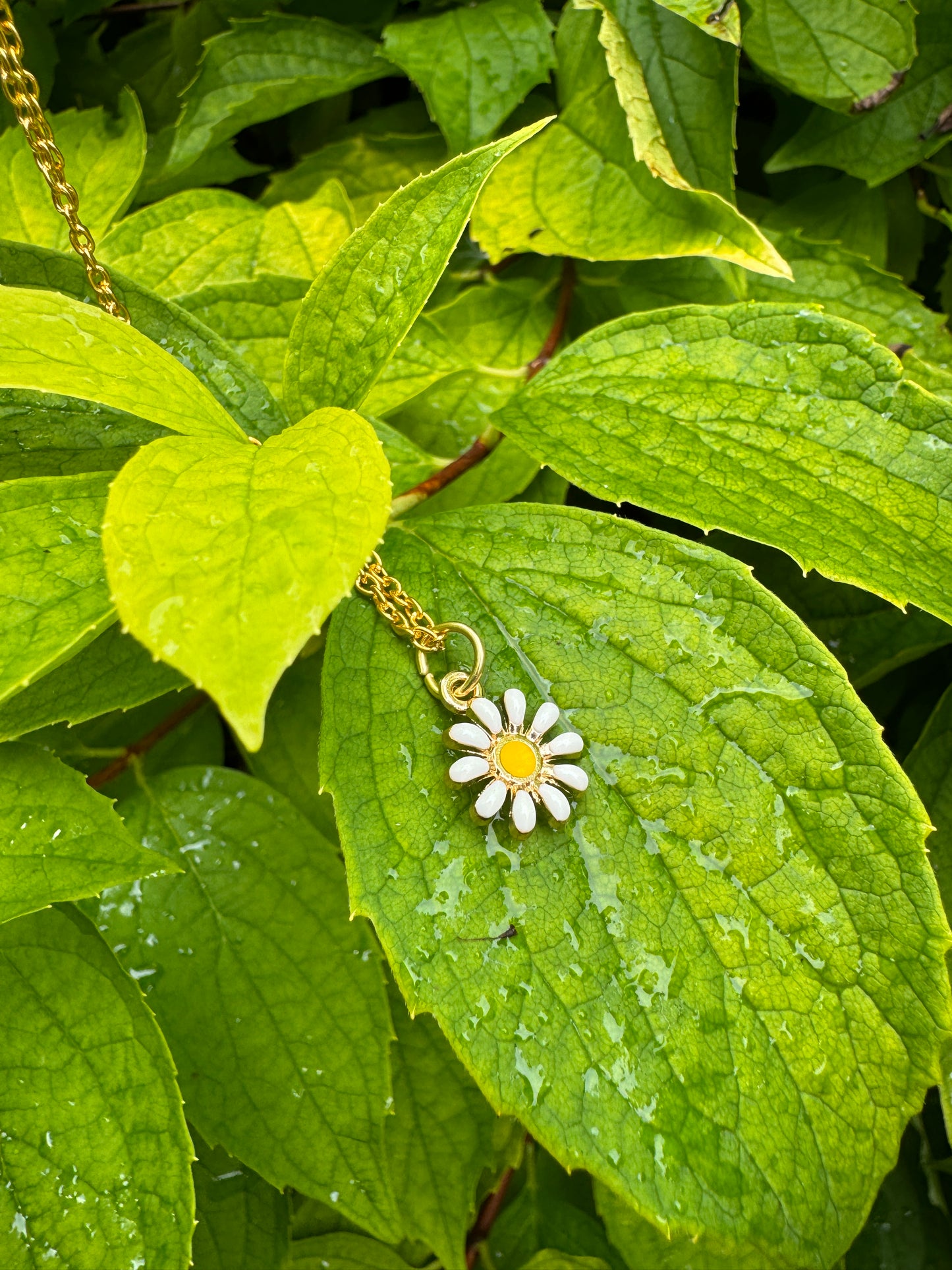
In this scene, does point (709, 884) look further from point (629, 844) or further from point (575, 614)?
point (575, 614)

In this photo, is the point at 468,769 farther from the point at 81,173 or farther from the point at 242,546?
the point at 81,173

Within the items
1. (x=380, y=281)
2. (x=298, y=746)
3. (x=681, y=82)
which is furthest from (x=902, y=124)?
(x=298, y=746)

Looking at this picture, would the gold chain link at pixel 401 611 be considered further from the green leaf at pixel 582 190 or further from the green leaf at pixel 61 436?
the green leaf at pixel 582 190

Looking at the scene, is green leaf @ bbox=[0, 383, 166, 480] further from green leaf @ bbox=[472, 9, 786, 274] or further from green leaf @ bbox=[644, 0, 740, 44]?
green leaf @ bbox=[644, 0, 740, 44]

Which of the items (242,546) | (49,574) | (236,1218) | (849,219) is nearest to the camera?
(242,546)

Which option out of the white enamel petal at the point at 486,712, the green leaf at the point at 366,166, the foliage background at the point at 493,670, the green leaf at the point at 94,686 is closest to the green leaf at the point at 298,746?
the foliage background at the point at 493,670

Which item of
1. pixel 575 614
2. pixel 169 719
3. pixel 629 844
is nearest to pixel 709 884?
pixel 629 844
